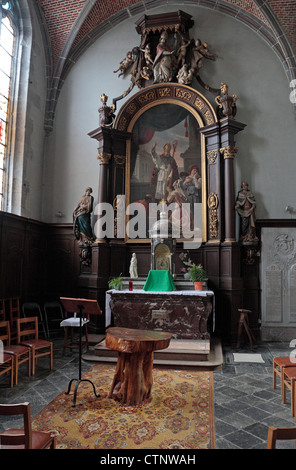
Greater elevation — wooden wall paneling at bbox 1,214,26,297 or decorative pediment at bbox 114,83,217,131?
decorative pediment at bbox 114,83,217,131

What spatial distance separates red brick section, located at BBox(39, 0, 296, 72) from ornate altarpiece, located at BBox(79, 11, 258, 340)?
118cm

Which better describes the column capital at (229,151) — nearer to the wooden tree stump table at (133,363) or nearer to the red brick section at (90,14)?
the red brick section at (90,14)

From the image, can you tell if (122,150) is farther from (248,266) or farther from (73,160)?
(248,266)

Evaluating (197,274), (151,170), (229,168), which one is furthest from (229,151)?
(197,274)

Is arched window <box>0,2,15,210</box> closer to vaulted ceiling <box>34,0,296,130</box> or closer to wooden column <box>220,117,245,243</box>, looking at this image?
vaulted ceiling <box>34,0,296,130</box>

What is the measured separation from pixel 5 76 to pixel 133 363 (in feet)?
26.3

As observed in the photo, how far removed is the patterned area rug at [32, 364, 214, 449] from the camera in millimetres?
3518

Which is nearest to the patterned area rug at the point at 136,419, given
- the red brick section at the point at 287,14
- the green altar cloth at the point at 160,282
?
the green altar cloth at the point at 160,282

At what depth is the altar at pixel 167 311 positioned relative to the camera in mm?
7289

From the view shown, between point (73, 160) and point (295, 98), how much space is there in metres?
6.25

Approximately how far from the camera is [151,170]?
373 inches

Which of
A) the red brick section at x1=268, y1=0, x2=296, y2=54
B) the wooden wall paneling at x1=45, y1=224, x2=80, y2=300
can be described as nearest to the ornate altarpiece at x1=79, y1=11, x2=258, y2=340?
the wooden wall paneling at x1=45, y1=224, x2=80, y2=300

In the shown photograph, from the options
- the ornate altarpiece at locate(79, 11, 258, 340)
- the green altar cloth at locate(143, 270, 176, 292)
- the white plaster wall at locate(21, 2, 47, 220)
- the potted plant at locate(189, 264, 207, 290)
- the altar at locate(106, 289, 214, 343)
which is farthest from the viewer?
the white plaster wall at locate(21, 2, 47, 220)

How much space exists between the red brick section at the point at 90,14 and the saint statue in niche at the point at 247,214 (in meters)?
4.24
